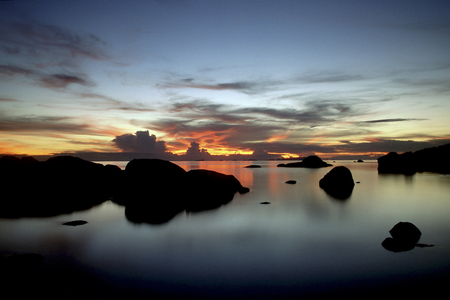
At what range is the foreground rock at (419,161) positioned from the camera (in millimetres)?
76625

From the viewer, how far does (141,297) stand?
6391mm

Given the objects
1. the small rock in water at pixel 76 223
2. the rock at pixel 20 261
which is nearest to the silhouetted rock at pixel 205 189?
the small rock in water at pixel 76 223

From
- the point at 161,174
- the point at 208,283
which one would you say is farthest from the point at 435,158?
the point at 208,283

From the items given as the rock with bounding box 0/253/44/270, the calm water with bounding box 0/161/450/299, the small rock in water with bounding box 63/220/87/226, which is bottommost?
the calm water with bounding box 0/161/450/299

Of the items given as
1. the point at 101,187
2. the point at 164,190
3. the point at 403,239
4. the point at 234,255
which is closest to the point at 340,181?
the point at 403,239

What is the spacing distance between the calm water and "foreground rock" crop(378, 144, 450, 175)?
72.4 metres

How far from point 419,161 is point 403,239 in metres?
106

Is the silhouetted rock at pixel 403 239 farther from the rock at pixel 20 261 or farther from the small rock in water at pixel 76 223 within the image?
the small rock in water at pixel 76 223

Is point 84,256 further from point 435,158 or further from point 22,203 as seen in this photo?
point 435,158

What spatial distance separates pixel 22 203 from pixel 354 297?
25.6 metres

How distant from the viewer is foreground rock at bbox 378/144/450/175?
251ft

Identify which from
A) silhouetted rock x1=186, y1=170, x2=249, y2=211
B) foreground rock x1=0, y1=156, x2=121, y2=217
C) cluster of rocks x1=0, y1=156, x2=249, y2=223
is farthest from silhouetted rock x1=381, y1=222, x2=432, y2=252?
foreground rock x1=0, y1=156, x2=121, y2=217

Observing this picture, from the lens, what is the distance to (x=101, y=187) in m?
26.3

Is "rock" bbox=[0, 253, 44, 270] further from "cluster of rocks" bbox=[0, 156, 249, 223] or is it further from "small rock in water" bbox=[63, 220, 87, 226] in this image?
"cluster of rocks" bbox=[0, 156, 249, 223]
